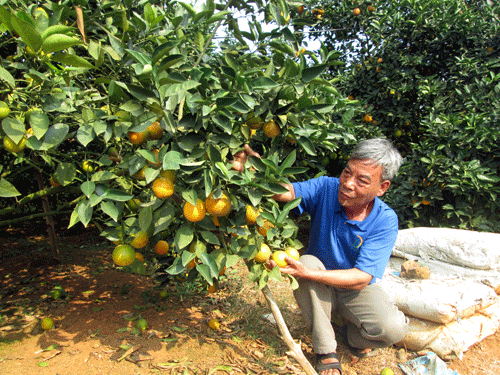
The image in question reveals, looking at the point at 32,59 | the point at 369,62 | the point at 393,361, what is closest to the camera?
the point at 32,59

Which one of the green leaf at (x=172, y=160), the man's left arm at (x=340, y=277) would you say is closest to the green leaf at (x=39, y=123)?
the green leaf at (x=172, y=160)

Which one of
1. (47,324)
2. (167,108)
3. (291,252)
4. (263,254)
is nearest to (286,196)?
(291,252)

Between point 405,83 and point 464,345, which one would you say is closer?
point 464,345

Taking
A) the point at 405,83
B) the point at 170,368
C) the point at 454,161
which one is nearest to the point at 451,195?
the point at 454,161

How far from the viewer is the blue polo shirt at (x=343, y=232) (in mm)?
2033

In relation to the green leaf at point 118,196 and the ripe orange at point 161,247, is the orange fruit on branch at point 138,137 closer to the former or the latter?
the green leaf at point 118,196

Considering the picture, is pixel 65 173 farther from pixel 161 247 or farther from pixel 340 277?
pixel 340 277

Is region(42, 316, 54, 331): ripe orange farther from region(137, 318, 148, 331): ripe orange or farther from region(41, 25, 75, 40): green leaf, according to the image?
region(41, 25, 75, 40): green leaf

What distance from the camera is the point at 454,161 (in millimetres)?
3402

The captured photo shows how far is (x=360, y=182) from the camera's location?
6.33 feet

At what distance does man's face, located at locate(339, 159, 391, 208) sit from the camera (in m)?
1.91

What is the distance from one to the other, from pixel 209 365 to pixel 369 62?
4.03 metres

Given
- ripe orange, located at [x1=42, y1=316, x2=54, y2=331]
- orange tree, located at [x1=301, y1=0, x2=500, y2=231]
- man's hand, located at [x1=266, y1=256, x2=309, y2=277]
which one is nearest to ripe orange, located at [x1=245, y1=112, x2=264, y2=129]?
man's hand, located at [x1=266, y1=256, x2=309, y2=277]

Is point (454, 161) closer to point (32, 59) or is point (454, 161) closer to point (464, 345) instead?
point (464, 345)
